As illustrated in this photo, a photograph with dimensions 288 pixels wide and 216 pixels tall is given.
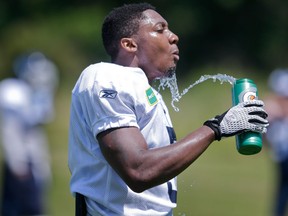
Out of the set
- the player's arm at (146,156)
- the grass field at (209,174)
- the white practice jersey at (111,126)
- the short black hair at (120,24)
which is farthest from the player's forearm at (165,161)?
Answer: the grass field at (209,174)

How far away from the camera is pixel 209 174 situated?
60.3 ft

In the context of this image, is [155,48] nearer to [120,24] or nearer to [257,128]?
[120,24]

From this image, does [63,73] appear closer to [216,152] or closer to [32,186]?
[216,152]

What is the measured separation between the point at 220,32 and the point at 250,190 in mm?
16492

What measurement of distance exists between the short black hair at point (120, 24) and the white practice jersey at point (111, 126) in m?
0.28

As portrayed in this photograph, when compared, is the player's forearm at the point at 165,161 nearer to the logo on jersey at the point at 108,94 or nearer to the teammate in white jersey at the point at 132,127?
the teammate in white jersey at the point at 132,127

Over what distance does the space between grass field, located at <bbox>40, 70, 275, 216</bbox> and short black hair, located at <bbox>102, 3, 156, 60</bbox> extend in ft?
22.0

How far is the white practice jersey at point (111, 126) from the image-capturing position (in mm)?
4914

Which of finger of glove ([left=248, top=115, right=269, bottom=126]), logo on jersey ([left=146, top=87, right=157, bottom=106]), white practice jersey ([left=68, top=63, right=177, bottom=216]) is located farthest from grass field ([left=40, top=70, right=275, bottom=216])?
finger of glove ([left=248, top=115, right=269, bottom=126])

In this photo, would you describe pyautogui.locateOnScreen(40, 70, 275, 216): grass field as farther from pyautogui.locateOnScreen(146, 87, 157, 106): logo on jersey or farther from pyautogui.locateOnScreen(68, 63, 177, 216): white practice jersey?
pyautogui.locateOnScreen(146, 87, 157, 106): logo on jersey

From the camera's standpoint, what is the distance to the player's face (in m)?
5.34

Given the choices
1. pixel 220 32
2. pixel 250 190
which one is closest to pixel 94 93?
pixel 250 190

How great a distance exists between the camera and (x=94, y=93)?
497 centimetres

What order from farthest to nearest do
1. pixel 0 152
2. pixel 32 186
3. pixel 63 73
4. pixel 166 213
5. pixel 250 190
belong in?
pixel 63 73 → pixel 0 152 → pixel 250 190 → pixel 32 186 → pixel 166 213
